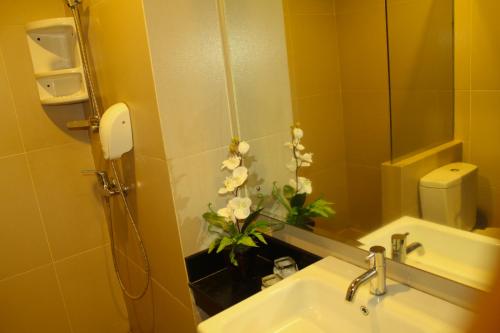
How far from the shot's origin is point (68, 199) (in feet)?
5.94

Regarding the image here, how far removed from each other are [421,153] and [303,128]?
1.36 feet

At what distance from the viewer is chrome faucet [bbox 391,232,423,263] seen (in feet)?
3.14

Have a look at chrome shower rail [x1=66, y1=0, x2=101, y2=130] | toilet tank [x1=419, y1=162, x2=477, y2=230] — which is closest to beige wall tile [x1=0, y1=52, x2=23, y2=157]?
chrome shower rail [x1=66, y1=0, x2=101, y2=130]

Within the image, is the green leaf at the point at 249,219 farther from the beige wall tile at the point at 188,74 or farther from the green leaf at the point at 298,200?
the beige wall tile at the point at 188,74

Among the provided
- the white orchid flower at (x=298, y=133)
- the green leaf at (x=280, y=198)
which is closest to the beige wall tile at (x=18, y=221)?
the green leaf at (x=280, y=198)

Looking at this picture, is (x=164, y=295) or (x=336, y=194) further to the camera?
(x=164, y=295)

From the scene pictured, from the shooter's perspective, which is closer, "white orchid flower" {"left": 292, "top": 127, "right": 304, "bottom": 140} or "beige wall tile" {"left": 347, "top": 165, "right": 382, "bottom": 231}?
"beige wall tile" {"left": 347, "top": 165, "right": 382, "bottom": 231}

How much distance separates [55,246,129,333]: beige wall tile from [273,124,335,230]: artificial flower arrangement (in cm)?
111

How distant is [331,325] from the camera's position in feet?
3.35

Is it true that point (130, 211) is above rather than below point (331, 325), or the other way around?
above

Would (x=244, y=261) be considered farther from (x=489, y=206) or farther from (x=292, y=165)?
(x=489, y=206)

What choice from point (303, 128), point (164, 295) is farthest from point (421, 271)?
point (164, 295)

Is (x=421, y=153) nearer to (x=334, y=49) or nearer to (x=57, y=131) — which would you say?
(x=334, y=49)

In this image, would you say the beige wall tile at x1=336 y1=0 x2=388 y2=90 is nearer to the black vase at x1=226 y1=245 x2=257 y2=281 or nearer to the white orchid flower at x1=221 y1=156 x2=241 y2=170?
the white orchid flower at x1=221 y1=156 x2=241 y2=170
